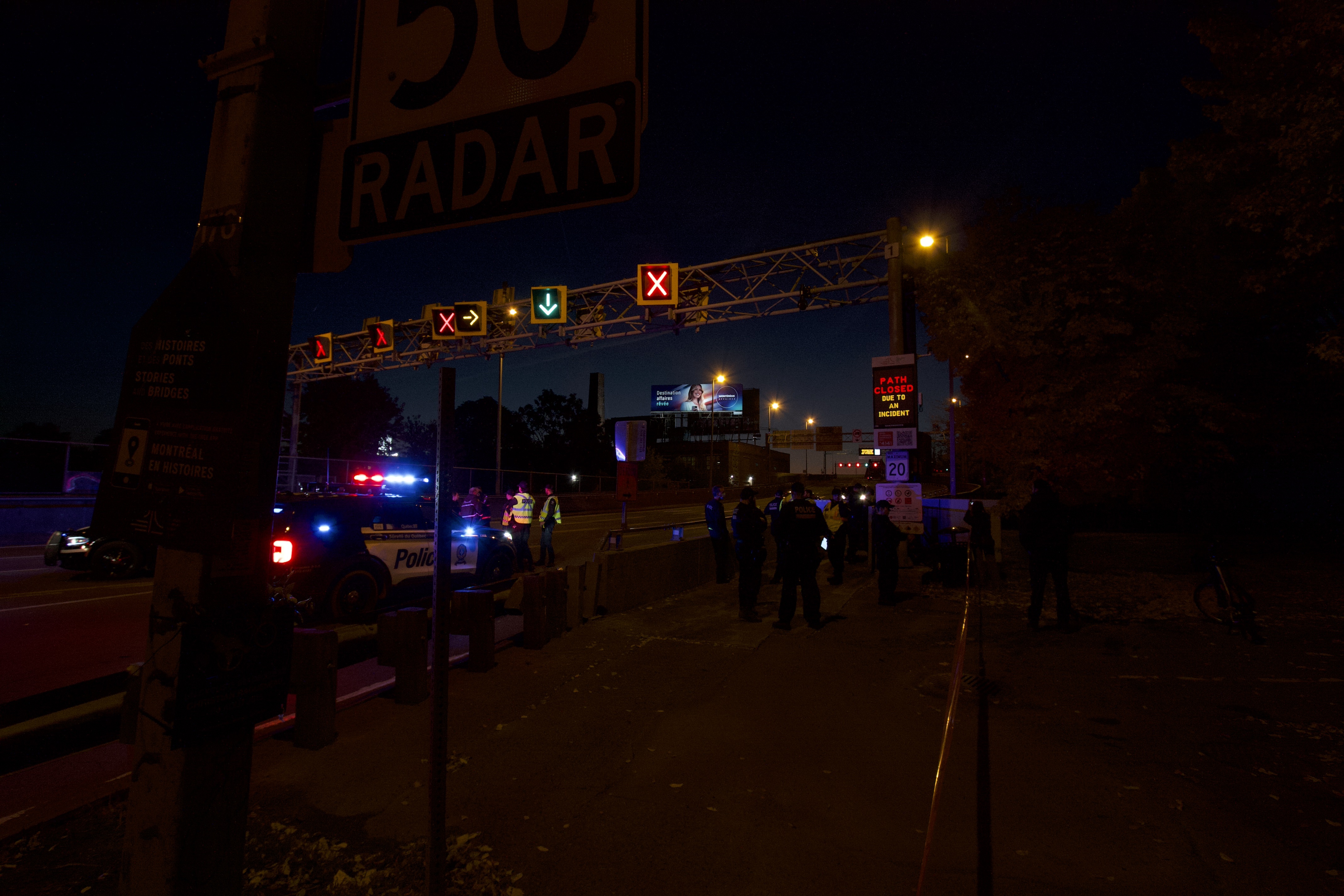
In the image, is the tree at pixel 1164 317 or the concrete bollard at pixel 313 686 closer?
the concrete bollard at pixel 313 686

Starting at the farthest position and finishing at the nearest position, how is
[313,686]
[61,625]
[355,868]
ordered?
[61,625] → [313,686] → [355,868]

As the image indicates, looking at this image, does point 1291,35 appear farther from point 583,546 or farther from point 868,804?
point 583,546

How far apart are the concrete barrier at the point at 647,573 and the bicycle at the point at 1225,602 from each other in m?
7.41

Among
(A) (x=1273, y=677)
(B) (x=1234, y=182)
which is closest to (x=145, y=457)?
(A) (x=1273, y=677)

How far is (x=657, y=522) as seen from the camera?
33.4m

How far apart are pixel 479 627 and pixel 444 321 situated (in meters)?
17.4

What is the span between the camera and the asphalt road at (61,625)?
6254mm

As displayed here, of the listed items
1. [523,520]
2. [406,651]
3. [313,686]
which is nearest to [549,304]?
[523,520]

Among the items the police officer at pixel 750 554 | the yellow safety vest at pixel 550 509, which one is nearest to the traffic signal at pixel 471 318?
the yellow safety vest at pixel 550 509

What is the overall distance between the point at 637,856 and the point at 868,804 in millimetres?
1442

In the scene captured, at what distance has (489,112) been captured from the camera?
83.4 inches

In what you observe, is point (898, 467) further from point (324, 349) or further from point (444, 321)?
point (324, 349)

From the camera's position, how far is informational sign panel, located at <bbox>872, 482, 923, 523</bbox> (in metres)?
12.9

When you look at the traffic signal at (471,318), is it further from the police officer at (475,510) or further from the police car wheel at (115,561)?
the police car wheel at (115,561)
